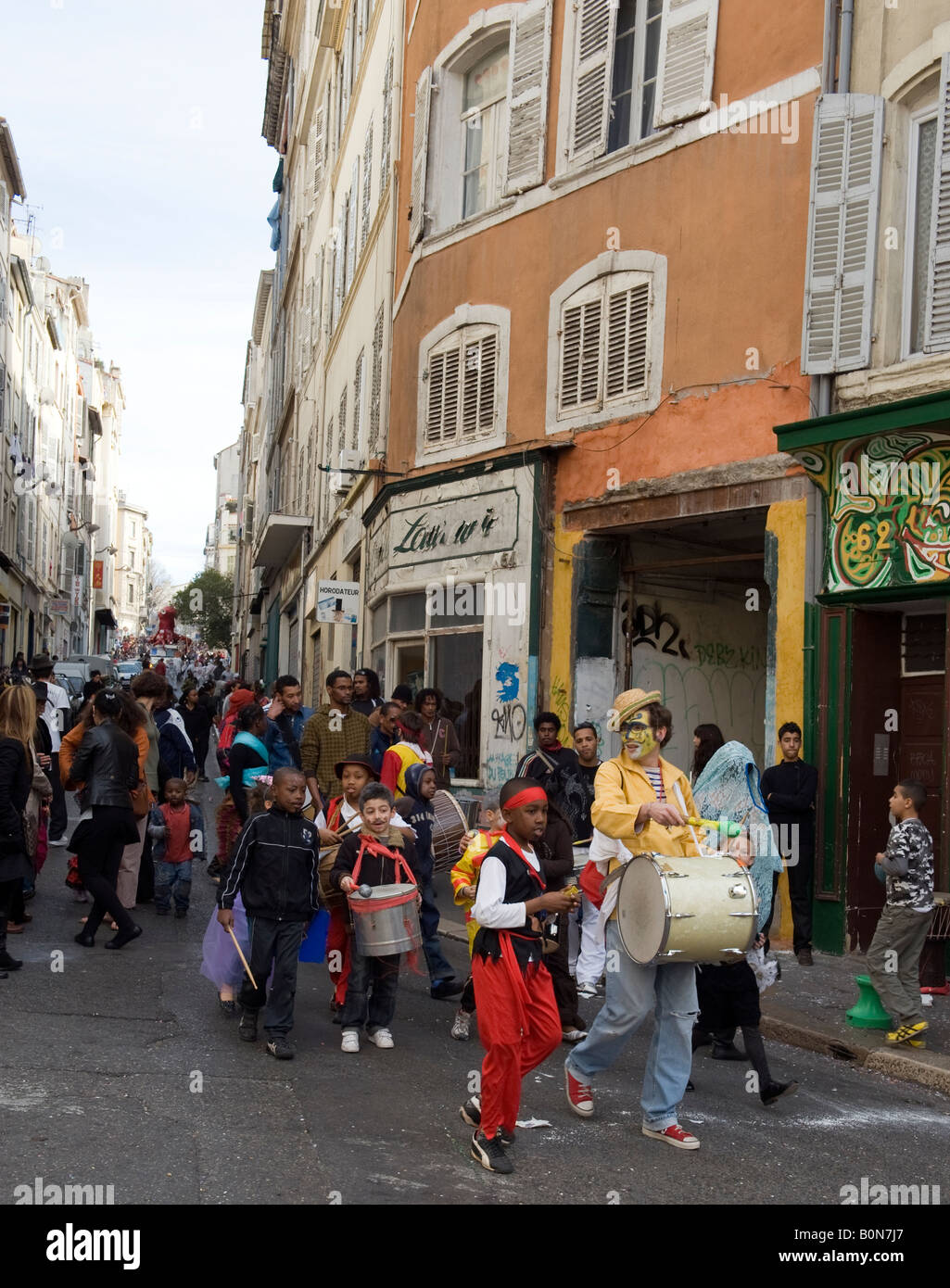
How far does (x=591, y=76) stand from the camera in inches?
562

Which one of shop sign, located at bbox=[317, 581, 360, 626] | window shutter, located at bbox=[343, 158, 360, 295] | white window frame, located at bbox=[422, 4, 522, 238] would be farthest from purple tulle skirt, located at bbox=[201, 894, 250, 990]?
window shutter, located at bbox=[343, 158, 360, 295]

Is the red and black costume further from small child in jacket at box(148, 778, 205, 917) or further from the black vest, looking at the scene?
small child in jacket at box(148, 778, 205, 917)

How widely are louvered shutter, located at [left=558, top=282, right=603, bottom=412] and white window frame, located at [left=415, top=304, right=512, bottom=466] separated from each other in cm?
112

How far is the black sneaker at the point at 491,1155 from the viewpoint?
208 inches

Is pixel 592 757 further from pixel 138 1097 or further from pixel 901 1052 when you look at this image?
pixel 138 1097

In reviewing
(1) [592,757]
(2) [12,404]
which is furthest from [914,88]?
(2) [12,404]

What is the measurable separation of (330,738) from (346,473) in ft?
32.4

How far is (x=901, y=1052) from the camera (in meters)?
7.56

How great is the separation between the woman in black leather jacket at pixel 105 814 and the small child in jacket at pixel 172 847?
0.97 meters

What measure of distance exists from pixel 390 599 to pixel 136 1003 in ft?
34.3

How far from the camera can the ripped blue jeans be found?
5.84 metres

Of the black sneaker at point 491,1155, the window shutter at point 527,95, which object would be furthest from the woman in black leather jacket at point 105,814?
the window shutter at point 527,95

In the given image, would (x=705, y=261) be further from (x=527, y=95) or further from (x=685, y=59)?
(x=527, y=95)

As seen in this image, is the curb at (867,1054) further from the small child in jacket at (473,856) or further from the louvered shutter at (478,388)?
the louvered shutter at (478,388)
